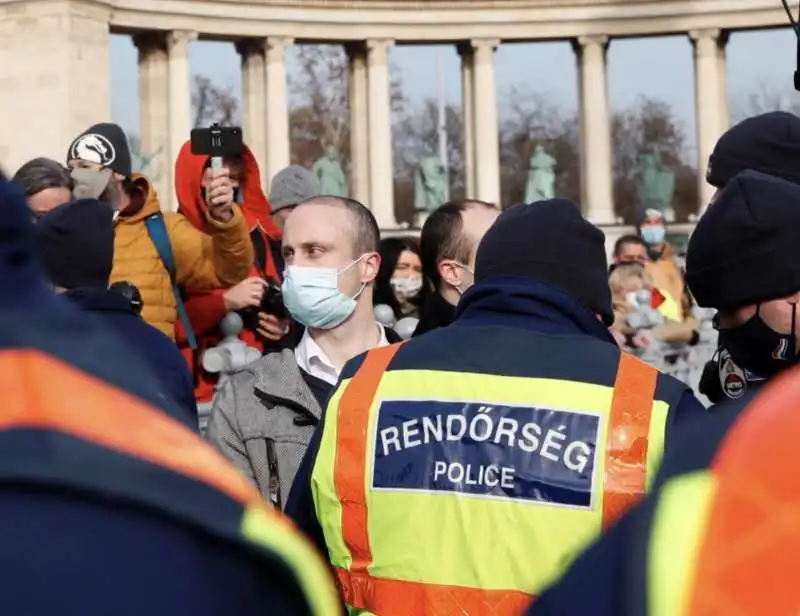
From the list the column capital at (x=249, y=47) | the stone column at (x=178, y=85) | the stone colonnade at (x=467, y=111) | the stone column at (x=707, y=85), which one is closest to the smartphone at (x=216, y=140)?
the stone column at (x=178, y=85)

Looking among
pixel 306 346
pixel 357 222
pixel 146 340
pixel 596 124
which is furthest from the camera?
pixel 596 124

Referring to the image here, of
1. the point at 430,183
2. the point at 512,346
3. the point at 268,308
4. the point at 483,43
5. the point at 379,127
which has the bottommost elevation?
the point at 268,308

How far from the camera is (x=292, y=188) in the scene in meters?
13.8

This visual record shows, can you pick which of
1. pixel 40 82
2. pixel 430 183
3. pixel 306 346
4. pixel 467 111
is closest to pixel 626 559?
pixel 306 346

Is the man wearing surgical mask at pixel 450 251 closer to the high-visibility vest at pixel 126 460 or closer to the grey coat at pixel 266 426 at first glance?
the grey coat at pixel 266 426

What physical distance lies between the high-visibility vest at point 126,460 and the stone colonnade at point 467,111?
183ft

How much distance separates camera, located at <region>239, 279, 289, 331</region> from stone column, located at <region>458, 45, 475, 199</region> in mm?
50662

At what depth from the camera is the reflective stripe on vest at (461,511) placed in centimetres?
491

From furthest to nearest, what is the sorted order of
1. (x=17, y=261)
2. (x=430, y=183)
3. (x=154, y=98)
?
1. (x=430, y=183)
2. (x=154, y=98)
3. (x=17, y=261)

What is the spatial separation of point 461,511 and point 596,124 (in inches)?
2312

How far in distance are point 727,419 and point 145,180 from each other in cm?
1020

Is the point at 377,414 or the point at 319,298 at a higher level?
the point at 319,298

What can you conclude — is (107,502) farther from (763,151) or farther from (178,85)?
(178,85)

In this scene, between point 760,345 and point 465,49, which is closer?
point 760,345
